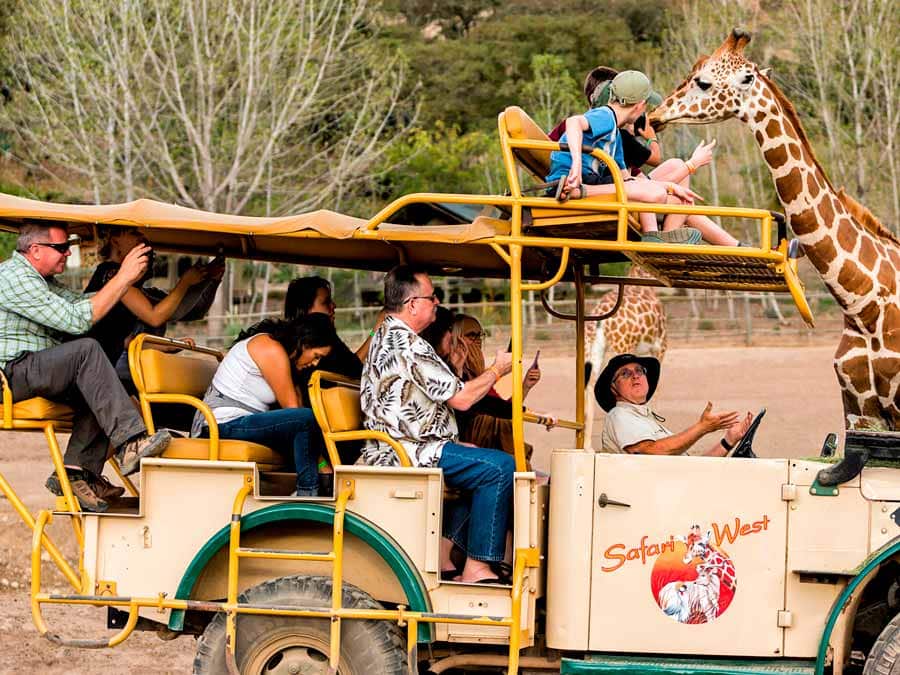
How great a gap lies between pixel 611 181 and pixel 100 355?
232cm

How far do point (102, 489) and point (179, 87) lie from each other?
1986 cm

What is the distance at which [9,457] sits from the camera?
15789 mm

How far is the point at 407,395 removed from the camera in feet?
20.7

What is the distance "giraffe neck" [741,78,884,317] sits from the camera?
912cm

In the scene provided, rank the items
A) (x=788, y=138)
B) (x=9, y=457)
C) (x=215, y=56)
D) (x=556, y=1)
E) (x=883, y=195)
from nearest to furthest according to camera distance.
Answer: (x=788, y=138), (x=9, y=457), (x=215, y=56), (x=883, y=195), (x=556, y=1)

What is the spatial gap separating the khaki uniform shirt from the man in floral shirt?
910 mm

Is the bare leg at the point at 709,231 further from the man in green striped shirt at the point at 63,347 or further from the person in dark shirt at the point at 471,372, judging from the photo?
the man in green striped shirt at the point at 63,347

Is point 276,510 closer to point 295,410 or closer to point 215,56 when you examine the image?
point 295,410

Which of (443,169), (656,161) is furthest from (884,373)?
(443,169)

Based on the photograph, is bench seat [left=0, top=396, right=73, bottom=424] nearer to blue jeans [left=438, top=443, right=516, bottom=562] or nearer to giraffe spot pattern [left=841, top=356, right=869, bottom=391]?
blue jeans [left=438, top=443, right=516, bottom=562]

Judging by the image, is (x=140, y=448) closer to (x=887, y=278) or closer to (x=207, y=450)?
(x=207, y=450)

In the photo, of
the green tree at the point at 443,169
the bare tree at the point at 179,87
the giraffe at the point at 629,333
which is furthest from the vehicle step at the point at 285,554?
the green tree at the point at 443,169

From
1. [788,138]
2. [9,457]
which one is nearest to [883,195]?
[9,457]

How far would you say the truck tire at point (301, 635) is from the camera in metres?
6.20
